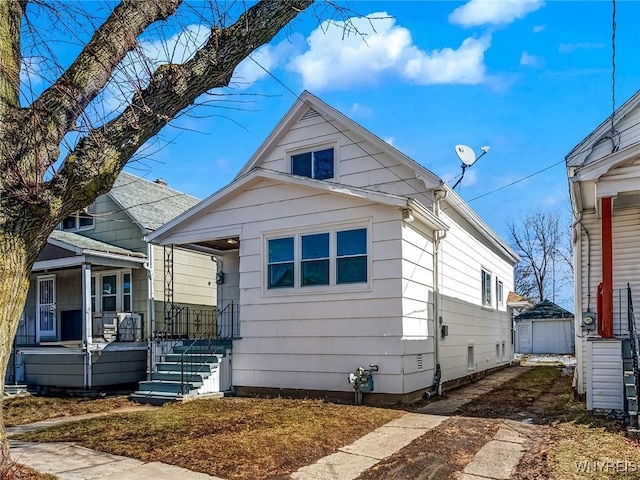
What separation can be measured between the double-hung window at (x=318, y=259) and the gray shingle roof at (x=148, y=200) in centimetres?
489

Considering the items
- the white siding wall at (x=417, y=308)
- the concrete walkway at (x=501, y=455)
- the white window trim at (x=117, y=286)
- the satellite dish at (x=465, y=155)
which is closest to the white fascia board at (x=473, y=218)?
the satellite dish at (x=465, y=155)

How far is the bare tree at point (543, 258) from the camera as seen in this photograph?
42562mm

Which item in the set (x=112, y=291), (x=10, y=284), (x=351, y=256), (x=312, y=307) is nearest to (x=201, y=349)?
(x=312, y=307)

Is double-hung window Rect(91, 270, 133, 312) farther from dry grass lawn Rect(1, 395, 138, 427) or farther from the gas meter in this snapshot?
the gas meter

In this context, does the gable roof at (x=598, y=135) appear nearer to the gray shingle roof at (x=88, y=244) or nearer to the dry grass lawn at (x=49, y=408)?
the dry grass lawn at (x=49, y=408)

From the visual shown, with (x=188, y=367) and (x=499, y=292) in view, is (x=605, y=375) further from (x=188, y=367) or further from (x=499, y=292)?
(x=499, y=292)

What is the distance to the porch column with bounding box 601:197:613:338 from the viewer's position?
7.87 meters

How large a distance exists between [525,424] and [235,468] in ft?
14.1

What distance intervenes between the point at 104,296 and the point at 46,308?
2061 millimetres

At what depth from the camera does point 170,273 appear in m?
14.2

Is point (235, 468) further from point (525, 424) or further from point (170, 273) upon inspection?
point (170, 273)

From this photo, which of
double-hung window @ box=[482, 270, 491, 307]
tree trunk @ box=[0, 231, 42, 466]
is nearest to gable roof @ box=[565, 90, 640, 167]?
double-hung window @ box=[482, 270, 491, 307]

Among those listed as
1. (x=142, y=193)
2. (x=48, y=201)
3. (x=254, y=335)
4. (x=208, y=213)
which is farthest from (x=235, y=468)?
(x=142, y=193)

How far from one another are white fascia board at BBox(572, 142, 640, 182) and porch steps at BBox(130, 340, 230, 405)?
7188mm
